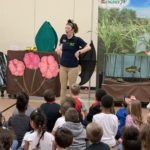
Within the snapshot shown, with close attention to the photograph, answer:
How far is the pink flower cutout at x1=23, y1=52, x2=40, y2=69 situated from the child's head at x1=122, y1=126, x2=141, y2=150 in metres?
4.80

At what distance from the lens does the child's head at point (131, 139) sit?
9.89 feet

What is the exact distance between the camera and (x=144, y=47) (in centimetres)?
895

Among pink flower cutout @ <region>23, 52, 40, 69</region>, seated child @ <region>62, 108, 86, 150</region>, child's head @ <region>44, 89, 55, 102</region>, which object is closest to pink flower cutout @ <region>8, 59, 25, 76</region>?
pink flower cutout @ <region>23, 52, 40, 69</region>

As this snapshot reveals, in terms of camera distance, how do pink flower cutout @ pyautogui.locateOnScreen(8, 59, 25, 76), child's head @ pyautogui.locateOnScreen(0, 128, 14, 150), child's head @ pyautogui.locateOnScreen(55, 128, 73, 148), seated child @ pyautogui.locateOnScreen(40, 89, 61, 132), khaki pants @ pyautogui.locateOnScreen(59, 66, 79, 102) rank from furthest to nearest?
pink flower cutout @ pyautogui.locateOnScreen(8, 59, 25, 76)
khaki pants @ pyautogui.locateOnScreen(59, 66, 79, 102)
seated child @ pyautogui.locateOnScreen(40, 89, 61, 132)
child's head @ pyautogui.locateOnScreen(55, 128, 73, 148)
child's head @ pyautogui.locateOnScreen(0, 128, 14, 150)

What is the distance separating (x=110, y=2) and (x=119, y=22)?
48 centimetres

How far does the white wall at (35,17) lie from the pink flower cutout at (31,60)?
192 centimetres

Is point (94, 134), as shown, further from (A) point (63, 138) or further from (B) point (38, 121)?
(B) point (38, 121)

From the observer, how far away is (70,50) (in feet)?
22.7

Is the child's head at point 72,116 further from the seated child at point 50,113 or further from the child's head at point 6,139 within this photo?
the child's head at point 6,139

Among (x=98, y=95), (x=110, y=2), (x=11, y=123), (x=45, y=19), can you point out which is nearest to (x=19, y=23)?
(x=45, y=19)

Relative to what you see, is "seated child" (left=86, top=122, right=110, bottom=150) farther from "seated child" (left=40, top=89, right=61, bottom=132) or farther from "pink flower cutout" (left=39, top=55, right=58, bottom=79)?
"pink flower cutout" (left=39, top=55, right=58, bottom=79)

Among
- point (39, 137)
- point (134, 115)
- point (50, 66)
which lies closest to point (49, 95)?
point (134, 115)

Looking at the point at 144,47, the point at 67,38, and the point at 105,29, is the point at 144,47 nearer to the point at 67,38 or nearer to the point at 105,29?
the point at 105,29

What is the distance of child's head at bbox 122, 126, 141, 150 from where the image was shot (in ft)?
9.89
